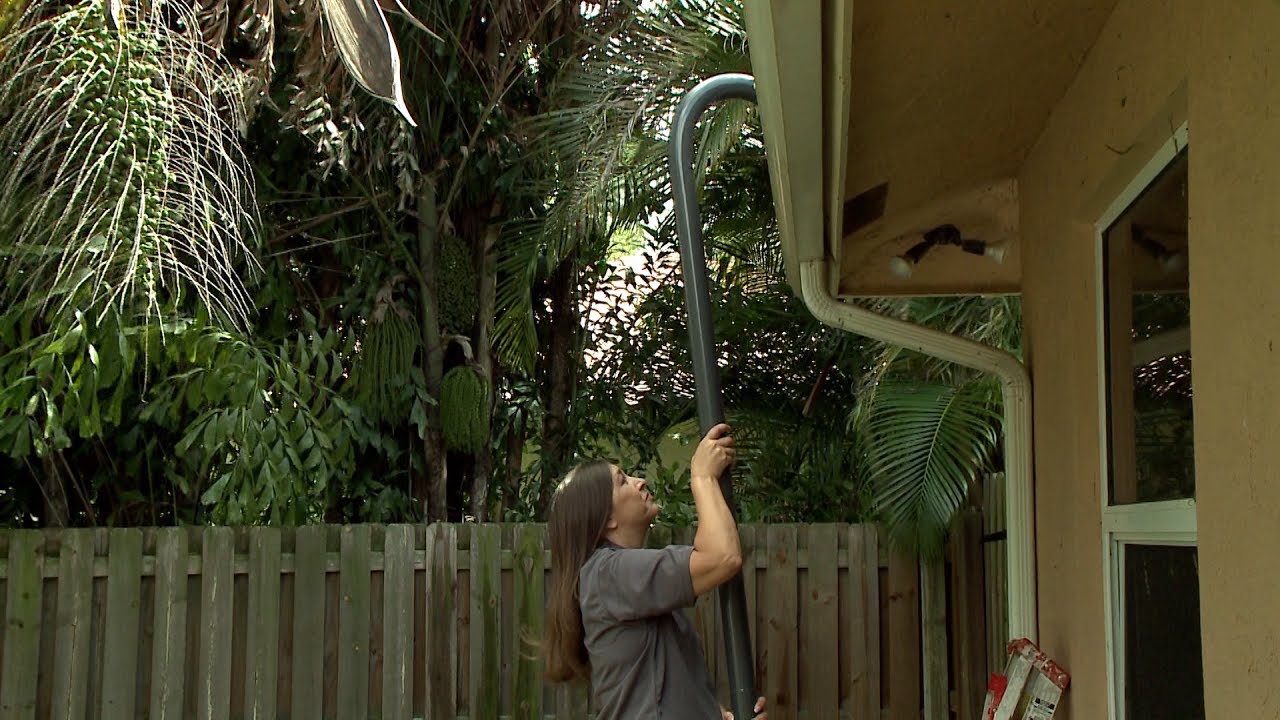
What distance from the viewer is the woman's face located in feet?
10.5

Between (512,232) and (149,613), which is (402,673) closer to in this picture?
(149,613)

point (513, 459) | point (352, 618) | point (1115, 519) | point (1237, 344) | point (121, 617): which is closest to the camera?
point (1237, 344)

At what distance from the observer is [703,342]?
326 cm

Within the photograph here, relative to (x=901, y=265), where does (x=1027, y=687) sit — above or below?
below

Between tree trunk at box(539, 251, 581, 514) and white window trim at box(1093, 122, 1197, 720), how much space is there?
229 inches

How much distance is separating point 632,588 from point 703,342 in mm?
664

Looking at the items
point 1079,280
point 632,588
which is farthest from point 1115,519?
point 632,588

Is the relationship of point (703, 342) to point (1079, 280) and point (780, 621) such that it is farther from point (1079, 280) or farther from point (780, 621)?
point (780, 621)

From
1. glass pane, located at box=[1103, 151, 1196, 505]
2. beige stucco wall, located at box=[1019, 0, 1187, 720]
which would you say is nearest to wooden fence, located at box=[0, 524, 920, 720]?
beige stucco wall, located at box=[1019, 0, 1187, 720]

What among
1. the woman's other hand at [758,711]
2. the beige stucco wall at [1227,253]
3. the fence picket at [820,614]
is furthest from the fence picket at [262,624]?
the beige stucco wall at [1227,253]

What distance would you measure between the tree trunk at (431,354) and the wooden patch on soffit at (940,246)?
12.8 ft

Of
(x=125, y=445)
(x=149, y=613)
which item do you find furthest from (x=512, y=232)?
(x=149, y=613)

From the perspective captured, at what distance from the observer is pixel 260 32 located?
200 inches

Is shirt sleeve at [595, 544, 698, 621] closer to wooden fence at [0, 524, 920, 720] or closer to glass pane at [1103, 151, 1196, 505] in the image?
glass pane at [1103, 151, 1196, 505]
